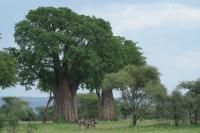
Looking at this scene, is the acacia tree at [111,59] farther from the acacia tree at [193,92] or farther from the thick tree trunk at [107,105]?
the acacia tree at [193,92]

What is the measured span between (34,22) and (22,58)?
15.9ft

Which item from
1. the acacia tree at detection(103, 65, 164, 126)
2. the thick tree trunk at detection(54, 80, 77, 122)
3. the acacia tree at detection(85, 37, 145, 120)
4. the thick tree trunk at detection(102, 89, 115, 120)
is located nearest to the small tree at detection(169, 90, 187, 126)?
the acacia tree at detection(103, 65, 164, 126)

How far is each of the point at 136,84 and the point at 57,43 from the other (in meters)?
13.7

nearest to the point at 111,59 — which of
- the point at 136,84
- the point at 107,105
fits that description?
Answer: the point at 136,84

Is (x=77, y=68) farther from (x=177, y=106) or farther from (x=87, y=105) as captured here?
(x=87, y=105)

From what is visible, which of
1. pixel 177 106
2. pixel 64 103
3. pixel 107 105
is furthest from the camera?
pixel 107 105

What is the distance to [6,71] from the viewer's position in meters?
66.2

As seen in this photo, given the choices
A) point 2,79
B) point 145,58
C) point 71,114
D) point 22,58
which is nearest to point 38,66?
point 22,58

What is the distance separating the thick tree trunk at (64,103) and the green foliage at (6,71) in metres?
16.0

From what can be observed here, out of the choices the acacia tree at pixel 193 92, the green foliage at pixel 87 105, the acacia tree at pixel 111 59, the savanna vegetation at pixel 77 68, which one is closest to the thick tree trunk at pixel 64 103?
the savanna vegetation at pixel 77 68

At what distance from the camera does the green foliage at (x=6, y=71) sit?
217 feet

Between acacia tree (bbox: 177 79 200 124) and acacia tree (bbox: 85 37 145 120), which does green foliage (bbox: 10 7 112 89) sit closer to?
acacia tree (bbox: 85 37 145 120)

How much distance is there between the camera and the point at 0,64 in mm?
65562

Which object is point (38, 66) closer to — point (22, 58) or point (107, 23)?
point (22, 58)
